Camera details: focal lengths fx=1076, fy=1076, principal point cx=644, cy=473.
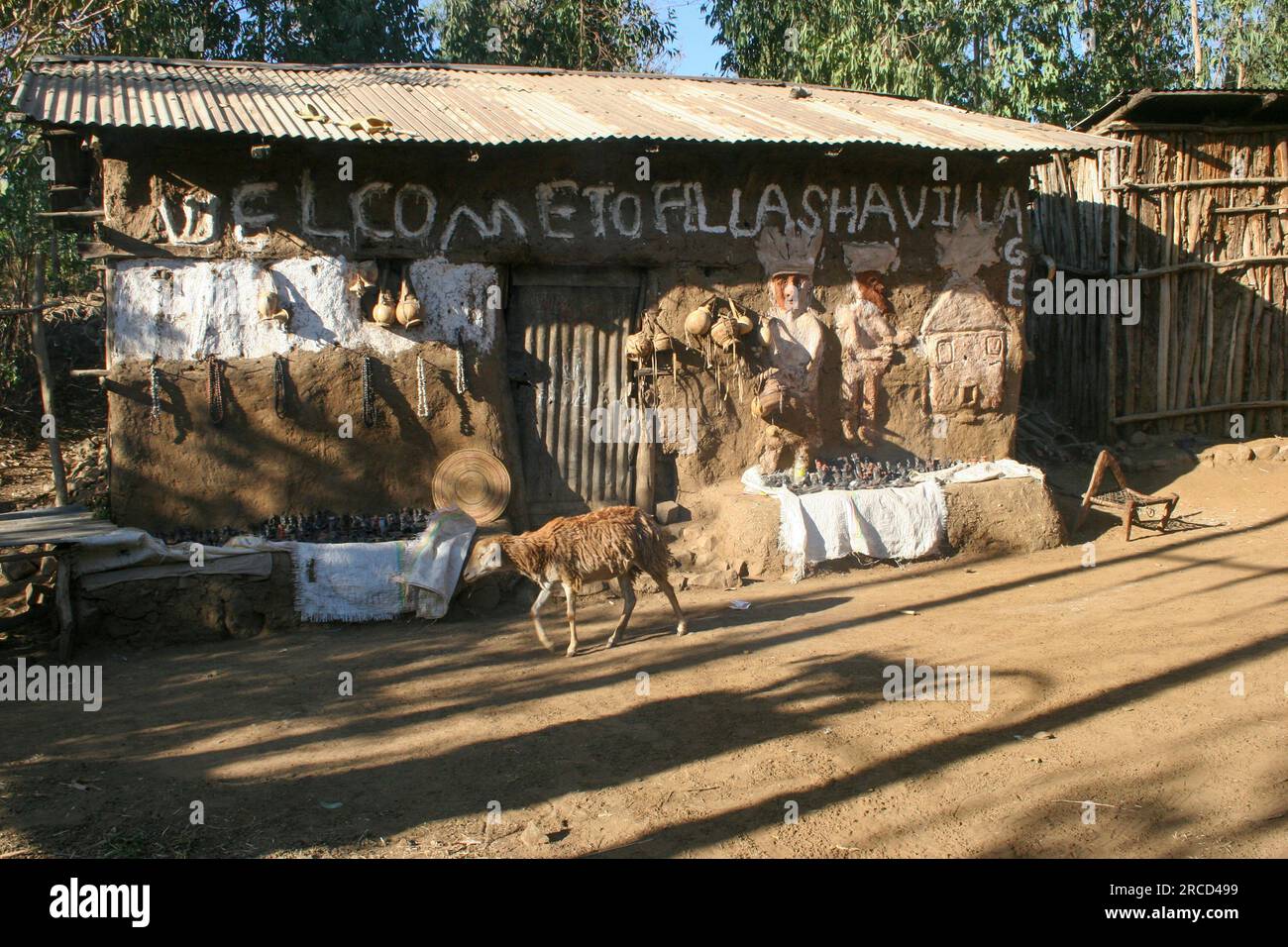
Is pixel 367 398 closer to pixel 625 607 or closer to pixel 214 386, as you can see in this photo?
pixel 214 386

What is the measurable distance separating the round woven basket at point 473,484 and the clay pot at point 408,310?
1.10m

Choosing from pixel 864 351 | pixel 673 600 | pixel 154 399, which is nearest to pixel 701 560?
pixel 673 600

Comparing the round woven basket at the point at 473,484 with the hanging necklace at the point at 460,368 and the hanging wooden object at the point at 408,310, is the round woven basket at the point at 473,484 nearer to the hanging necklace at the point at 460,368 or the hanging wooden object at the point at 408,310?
the hanging necklace at the point at 460,368

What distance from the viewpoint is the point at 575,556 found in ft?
23.0

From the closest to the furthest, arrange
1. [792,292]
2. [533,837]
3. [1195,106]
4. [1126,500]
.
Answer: [533,837] → [792,292] → [1126,500] → [1195,106]

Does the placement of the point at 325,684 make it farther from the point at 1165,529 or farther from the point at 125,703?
the point at 1165,529

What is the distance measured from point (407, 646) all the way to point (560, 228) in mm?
3683

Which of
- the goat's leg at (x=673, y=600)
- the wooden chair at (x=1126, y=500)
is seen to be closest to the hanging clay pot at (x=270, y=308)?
the goat's leg at (x=673, y=600)

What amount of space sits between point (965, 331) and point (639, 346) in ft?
10.0

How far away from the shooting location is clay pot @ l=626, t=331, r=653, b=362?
29.6ft

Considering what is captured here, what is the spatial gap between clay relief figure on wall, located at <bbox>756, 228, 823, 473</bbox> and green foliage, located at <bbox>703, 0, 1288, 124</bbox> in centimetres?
619

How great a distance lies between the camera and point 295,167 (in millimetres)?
8328

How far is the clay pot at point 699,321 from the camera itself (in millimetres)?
9031

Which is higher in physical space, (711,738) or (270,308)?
(270,308)
